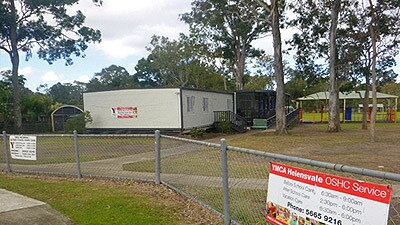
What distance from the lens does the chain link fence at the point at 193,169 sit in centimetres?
509

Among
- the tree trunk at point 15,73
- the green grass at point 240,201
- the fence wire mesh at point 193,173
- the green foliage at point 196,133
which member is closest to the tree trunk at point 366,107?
the green foliage at point 196,133

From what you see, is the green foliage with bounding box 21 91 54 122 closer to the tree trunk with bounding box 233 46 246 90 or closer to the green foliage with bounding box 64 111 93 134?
the green foliage with bounding box 64 111 93 134

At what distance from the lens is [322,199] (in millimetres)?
2809

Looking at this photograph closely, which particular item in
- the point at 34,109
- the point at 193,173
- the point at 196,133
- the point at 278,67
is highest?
the point at 278,67

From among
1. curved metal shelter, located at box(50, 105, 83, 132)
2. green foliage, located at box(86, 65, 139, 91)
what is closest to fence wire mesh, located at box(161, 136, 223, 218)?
curved metal shelter, located at box(50, 105, 83, 132)

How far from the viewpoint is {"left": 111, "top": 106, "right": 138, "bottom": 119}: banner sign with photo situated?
2298 cm

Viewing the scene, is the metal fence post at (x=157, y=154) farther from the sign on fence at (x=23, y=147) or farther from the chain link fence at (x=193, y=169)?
the sign on fence at (x=23, y=147)

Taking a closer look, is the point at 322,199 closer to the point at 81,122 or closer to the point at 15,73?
the point at 81,122

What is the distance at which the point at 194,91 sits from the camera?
2380 cm

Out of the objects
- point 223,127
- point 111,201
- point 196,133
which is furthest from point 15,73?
point 111,201

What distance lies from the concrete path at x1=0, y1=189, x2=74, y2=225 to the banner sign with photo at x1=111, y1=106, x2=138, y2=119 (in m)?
16.6

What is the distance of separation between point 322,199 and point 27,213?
15.8ft

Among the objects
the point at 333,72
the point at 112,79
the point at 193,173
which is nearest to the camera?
the point at 193,173

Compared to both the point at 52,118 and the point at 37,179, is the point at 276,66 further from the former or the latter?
the point at 52,118
